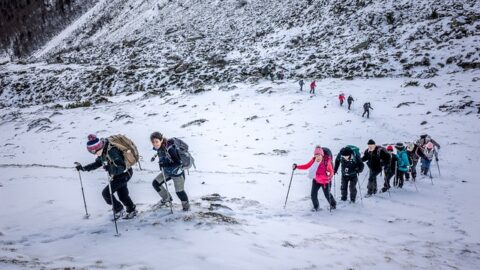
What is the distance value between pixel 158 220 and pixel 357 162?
5.60 m

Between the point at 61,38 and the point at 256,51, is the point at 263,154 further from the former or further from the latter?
the point at 61,38

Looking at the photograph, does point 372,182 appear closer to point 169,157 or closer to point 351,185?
point 351,185

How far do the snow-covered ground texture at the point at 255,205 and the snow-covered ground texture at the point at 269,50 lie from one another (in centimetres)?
1197

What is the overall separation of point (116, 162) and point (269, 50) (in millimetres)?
44056

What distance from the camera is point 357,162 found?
29.5ft

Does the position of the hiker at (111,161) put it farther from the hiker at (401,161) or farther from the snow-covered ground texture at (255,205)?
the hiker at (401,161)

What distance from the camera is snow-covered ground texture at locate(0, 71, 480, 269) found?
5562 millimetres

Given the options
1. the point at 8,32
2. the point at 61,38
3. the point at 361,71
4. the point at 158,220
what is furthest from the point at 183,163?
the point at 8,32

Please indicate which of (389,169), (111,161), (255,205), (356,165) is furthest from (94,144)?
(389,169)

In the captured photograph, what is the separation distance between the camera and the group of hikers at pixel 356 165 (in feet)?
27.1

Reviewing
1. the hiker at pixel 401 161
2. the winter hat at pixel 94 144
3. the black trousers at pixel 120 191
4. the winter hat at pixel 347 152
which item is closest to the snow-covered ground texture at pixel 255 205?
the black trousers at pixel 120 191

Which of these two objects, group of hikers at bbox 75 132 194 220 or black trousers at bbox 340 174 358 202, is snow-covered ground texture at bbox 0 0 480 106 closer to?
black trousers at bbox 340 174 358 202

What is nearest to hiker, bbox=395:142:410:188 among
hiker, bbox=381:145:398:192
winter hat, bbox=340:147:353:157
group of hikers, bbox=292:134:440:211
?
group of hikers, bbox=292:134:440:211

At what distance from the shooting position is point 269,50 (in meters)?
48.0
